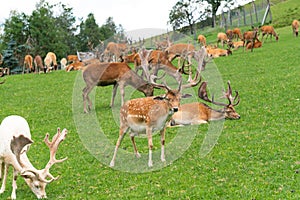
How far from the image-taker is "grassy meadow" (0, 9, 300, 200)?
273 inches

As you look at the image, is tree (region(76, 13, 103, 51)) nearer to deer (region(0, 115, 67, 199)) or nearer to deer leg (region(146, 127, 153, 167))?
deer leg (region(146, 127, 153, 167))

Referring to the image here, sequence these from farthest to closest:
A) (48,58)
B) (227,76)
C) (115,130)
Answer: (48,58) → (227,76) → (115,130)

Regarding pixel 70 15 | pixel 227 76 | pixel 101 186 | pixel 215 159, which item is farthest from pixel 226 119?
pixel 70 15

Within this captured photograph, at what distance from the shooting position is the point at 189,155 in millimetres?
8844

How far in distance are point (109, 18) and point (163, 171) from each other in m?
79.0

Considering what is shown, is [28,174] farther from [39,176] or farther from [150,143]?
[150,143]

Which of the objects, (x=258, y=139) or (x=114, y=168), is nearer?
(x=114, y=168)

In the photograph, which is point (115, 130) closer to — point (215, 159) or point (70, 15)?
point (215, 159)

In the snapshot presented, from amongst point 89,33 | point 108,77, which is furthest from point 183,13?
point 108,77

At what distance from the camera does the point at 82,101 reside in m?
15.4

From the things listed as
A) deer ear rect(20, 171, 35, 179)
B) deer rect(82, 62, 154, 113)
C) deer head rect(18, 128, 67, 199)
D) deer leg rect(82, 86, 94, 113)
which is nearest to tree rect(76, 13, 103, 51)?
deer rect(82, 62, 154, 113)

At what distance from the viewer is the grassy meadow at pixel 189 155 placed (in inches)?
273

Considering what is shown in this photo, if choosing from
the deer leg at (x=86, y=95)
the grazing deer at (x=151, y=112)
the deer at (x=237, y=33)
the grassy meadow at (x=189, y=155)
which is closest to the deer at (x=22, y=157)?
the grassy meadow at (x=189, y=155)

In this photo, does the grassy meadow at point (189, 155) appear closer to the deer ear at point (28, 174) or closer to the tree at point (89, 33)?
the deer ear at point (28, 174)
